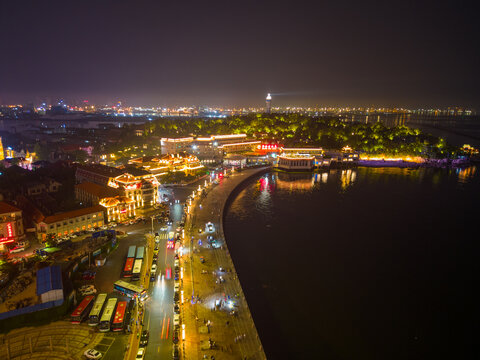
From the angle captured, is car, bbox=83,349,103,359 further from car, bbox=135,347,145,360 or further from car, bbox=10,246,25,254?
car, bbox=10,246,25,254

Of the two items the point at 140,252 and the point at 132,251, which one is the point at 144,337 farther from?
the point at 132,251

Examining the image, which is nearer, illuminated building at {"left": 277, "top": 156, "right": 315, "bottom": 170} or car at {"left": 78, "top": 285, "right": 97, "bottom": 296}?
car at {"left": 78, "top": 285, "right": 97, "bottom": 296}

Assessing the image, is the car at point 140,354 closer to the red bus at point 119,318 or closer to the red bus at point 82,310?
the red bus at point 119,318

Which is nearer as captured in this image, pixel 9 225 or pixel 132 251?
pixel 132 251

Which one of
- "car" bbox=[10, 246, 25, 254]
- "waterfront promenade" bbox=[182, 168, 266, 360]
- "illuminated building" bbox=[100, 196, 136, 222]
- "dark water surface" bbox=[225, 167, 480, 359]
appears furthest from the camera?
"illuminated building" bbox=[100, 196, 136, 222]

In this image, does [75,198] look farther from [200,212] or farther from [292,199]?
[292,199]

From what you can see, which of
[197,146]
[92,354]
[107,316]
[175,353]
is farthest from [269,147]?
[92,354]

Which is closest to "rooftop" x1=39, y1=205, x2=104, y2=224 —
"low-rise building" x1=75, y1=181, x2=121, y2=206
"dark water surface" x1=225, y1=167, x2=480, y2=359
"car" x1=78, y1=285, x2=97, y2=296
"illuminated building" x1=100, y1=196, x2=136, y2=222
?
"illuminated building" x1=100, y1=196, x2=136, y2=222
